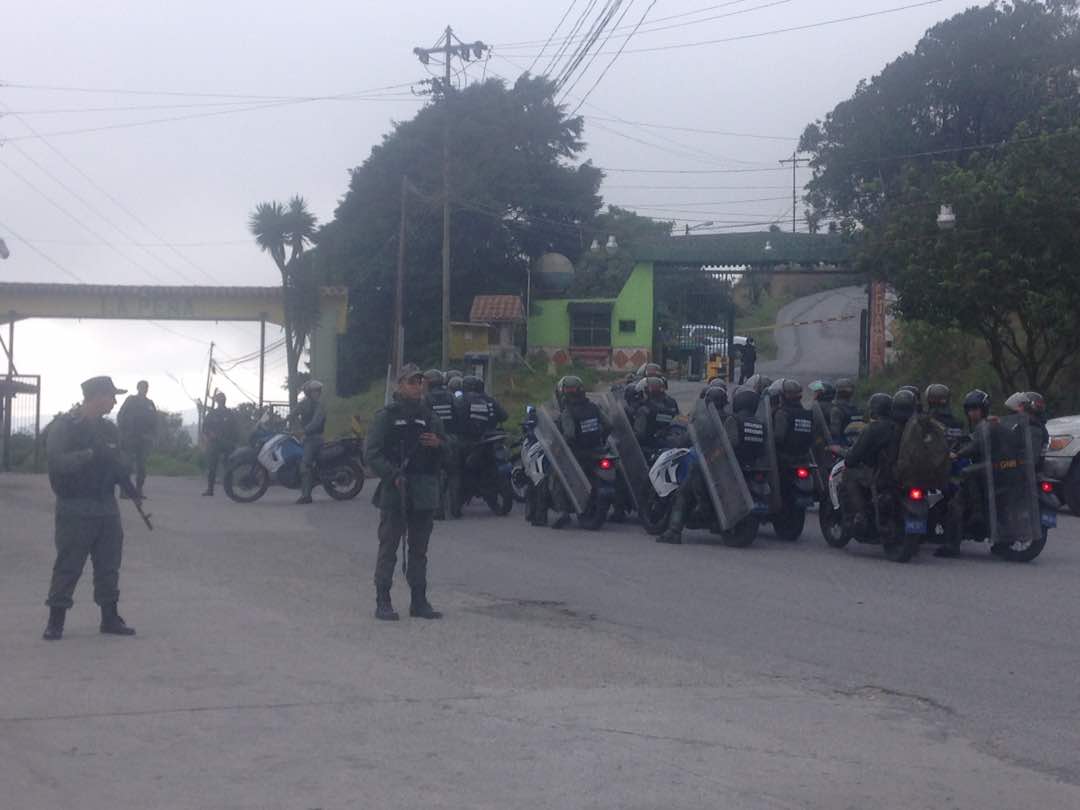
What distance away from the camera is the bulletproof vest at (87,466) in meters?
8.86

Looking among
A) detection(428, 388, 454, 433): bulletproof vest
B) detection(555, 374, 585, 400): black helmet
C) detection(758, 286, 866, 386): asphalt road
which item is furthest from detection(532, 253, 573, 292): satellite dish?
detection(555, 374, 585, 400): black helmet

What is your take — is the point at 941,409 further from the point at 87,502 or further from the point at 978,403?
the point at 87,502

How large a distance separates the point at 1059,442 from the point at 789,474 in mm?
5176

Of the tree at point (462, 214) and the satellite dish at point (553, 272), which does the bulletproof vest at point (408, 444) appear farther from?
the satellite dish at point (553, 272)

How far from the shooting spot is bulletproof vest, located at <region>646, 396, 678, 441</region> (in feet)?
52.9

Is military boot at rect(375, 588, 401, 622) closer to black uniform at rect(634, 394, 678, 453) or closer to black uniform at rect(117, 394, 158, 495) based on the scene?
black uniform at rect(634, 394, 678, 453)

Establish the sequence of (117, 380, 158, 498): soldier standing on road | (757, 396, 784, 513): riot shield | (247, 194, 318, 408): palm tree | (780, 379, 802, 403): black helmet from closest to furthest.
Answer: (757, 396, 784, 513): riot shield → (780, 379, 802, 403): black helmet → (117, 380, 158, 498): soldier standing on road → (247, 194, 318, 408): palm tree

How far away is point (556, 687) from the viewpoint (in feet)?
25.1

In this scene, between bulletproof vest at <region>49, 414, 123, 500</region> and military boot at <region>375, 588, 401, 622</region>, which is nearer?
bulletproof vest at <region>49, 414, 123, 500</region>

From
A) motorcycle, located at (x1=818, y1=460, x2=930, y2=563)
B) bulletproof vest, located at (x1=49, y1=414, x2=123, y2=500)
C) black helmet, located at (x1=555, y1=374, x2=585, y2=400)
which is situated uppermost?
black helmet, located at (x1=555, y1=374, x2=585, y2=400)

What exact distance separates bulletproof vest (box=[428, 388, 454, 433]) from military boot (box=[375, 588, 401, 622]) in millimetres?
7210

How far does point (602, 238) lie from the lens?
52.9 m

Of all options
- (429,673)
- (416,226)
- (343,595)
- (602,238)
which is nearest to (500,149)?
(416,226)

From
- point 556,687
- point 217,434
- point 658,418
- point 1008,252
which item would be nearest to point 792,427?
point 658,418
